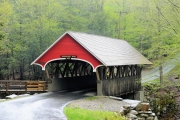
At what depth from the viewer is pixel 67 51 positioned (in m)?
17.3

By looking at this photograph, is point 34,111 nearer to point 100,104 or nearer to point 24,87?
point 100,104

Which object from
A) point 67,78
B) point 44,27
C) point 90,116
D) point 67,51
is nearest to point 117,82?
point 67,78

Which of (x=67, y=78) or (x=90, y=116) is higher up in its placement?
(x=67, y=78)

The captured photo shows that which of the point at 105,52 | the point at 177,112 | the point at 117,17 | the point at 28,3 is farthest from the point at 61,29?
the point at 177,112

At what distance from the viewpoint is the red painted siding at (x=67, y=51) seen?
16406 mm

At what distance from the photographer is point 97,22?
33.1 m

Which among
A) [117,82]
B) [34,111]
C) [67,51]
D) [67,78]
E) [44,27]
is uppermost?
[44,27]

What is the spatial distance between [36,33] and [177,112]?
18655 mm

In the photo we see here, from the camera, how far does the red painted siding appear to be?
646 inches

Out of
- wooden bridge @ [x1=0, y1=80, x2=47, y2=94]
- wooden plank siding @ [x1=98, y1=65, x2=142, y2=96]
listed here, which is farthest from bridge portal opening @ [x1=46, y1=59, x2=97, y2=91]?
wooden plank siding @ [x1=98, y1=65, x2=142, y2=96]

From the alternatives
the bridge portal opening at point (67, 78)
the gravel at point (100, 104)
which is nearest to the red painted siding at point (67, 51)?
the bridge portal opening at point (67, 78)

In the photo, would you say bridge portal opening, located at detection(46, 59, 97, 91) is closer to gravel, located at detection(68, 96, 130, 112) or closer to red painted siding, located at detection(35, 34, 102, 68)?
red painted siding, located at detection(35, 34, 102, 68)

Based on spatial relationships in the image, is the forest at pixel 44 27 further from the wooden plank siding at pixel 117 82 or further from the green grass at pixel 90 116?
the green grass at pixel 90 116

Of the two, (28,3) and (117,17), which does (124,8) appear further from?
(28,3)
